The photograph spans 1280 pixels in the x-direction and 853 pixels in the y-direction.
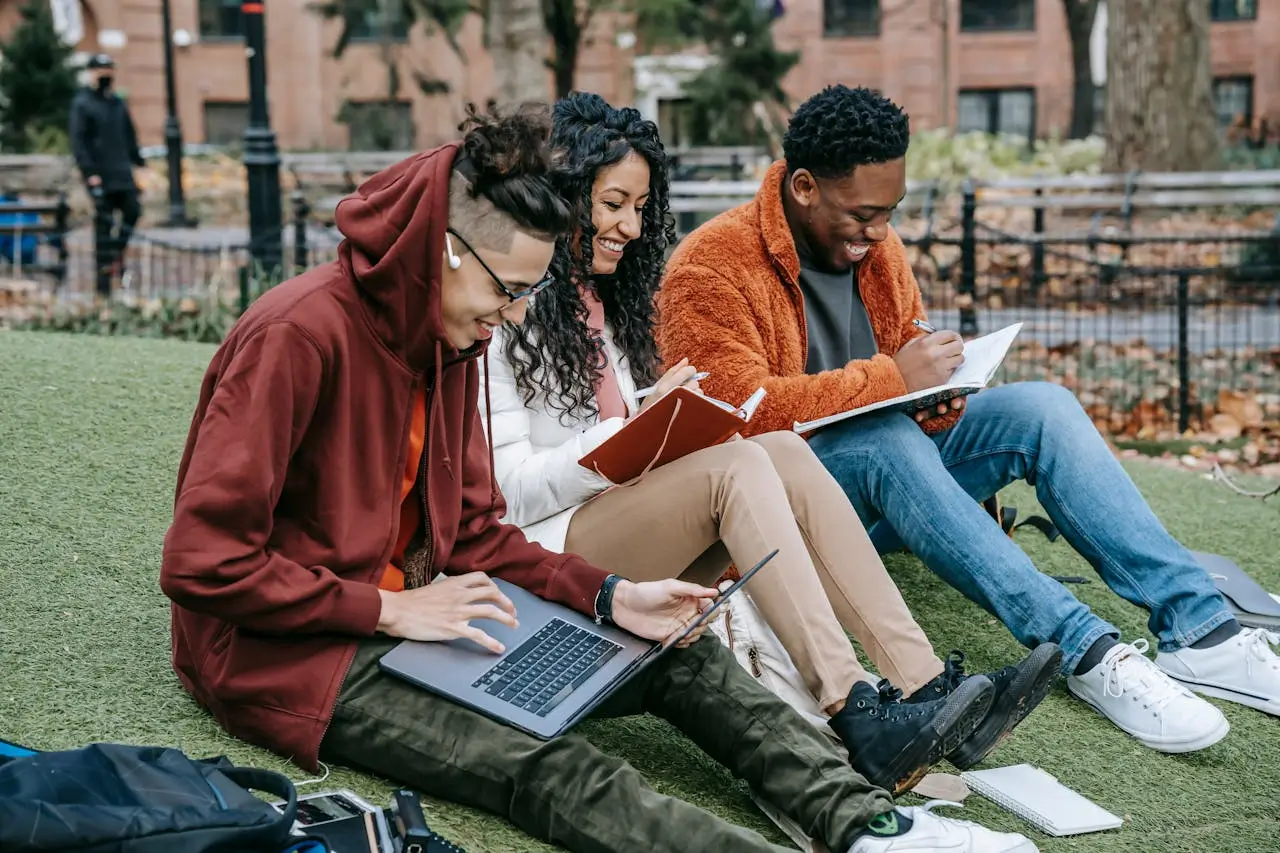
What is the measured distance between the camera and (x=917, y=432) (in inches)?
149

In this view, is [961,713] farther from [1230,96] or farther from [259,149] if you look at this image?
[1230,96]

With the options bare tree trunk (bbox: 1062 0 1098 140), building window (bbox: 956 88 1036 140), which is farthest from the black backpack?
building window (bbox: 956 88 1036 140)

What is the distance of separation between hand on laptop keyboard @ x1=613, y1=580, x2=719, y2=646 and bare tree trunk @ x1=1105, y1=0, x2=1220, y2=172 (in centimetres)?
1366

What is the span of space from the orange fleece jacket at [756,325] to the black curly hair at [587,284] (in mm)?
151

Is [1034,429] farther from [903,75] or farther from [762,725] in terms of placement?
[903,75]

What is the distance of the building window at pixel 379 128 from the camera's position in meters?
26.9

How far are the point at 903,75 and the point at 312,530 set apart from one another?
28218mm

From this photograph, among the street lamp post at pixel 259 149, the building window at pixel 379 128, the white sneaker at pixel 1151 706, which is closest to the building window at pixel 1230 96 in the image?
the building window at pixel 379 128

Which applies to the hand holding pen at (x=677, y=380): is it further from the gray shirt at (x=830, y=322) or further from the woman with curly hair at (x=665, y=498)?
the gray shirt at (x=830, y=322)

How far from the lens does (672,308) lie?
407 centimetres

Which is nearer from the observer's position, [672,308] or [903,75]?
[672,308]

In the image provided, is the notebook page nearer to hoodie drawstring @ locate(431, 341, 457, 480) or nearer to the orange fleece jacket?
the orange fleece jacket

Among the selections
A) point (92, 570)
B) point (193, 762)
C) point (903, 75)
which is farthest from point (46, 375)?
point (903, 75)

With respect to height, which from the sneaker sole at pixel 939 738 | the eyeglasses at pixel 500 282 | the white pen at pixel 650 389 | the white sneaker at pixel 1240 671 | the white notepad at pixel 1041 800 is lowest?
the white notepad at pixel 1041 800
